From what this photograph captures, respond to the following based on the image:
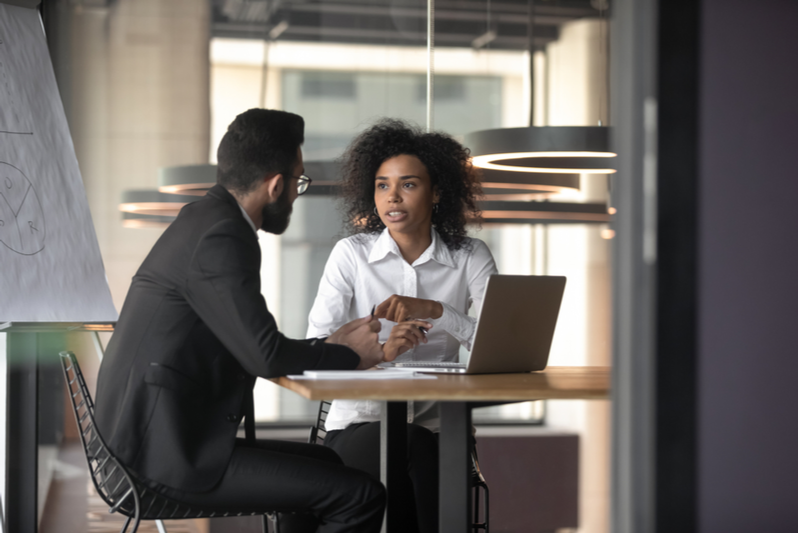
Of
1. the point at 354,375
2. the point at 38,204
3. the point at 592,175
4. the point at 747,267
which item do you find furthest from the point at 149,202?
the point at 747,267

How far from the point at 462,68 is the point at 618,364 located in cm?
406

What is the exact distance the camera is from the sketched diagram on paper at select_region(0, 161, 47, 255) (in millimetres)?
2609

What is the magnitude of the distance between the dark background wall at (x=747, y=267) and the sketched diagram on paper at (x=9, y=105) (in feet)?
7.58

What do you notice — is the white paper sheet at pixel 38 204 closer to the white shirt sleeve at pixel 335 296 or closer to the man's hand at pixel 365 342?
the white shirt sleeve at pixel 335 296

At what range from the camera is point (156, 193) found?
13.4ft

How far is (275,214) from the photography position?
213 centimetres

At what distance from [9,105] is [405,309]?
5.03 ft

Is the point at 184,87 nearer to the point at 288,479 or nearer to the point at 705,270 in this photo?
the point at 288,479

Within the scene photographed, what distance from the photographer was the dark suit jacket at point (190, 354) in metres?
1.81

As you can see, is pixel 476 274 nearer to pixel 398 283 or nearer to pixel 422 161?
pixel 398 283

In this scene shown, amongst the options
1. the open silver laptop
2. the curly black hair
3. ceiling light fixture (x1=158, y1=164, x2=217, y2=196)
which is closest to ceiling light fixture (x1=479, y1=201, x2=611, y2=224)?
the curly black hair

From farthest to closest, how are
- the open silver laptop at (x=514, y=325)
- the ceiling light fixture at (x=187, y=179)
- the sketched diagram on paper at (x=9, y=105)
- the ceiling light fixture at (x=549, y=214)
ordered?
1. the ceiling light fixture at (x=549, y=214)
2. the ceiling light fixture at (x=187, y=179)
3. the sketched diagram on paper at (x=9, y=105)
4. the open silver laptop at (x=514, y=325)

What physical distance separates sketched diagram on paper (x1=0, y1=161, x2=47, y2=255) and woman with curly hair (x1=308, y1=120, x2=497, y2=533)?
96 centimetres

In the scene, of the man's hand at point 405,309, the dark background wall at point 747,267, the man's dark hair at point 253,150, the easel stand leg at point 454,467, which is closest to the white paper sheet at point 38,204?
the man's dark hair at point 253,150
